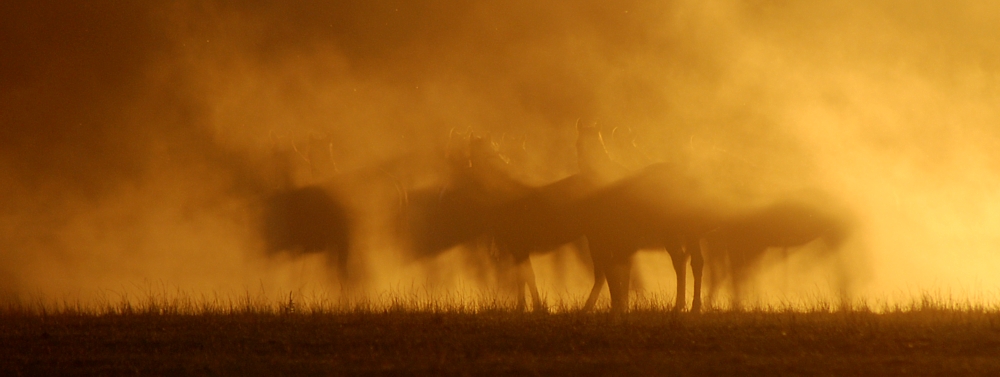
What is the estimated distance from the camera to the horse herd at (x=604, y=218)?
53.5ft

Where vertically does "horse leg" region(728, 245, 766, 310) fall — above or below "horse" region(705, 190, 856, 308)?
below

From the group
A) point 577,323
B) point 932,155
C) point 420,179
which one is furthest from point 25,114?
point 577,323

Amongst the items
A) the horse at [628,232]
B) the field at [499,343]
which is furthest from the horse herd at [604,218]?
the field at [499,343]

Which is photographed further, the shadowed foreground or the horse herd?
the horse herd

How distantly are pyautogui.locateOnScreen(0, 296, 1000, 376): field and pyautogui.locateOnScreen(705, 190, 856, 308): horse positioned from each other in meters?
3.12

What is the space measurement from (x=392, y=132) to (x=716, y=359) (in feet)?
67.1

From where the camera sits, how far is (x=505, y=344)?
11203 mm

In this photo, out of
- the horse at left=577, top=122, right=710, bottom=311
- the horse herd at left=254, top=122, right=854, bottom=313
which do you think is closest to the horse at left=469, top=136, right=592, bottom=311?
the horse herd at left=254, top=122, right=854, bottom=313

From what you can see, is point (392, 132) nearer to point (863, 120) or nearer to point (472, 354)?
point (863, 120)

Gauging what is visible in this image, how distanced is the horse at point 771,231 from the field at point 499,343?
10.2 feet

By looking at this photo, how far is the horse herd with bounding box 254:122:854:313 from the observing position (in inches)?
642

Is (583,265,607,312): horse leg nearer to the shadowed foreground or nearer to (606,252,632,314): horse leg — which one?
(606,252,632,314): horse leg

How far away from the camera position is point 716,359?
401 inches

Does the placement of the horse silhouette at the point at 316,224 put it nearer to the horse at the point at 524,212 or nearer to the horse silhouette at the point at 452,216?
the horse silhouette at the point at 452,216
